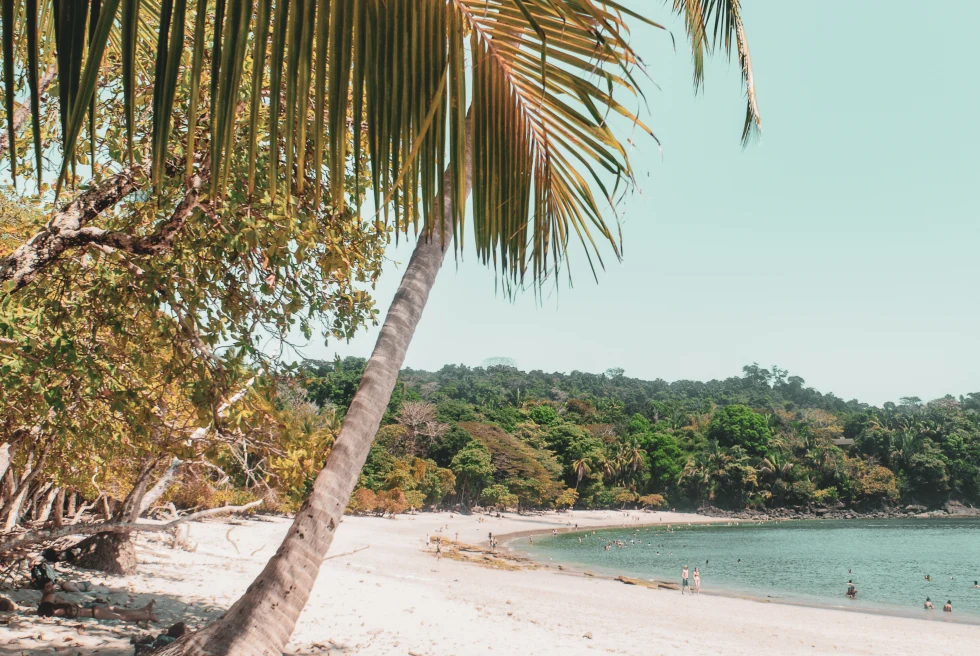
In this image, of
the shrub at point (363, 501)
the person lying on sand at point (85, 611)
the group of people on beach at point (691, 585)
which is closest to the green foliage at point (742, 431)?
the shrub at point (363, 501)

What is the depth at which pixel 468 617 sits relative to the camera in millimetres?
14055

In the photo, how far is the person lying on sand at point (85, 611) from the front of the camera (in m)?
7.60

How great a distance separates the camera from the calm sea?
1113 inches

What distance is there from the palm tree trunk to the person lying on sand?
262 inches

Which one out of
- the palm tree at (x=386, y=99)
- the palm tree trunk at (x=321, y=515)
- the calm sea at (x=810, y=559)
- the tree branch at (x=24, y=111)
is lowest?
the calm sea at (x=810, y=559)

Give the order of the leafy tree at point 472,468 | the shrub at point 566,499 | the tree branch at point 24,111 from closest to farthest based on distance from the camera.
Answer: the tree branch at point 24,111, the leafy tree at point 472,468, the shrub at point 566,499

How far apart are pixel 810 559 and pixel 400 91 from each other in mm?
45444

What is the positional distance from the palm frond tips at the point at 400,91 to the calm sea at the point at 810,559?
1119 inches

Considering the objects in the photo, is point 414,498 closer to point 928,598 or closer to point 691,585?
point 691,585

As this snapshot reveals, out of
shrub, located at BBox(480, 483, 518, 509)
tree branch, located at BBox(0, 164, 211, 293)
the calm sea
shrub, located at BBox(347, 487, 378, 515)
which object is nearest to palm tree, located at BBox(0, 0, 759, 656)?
tree branch, located at BBox(0, 164, 211, 293)

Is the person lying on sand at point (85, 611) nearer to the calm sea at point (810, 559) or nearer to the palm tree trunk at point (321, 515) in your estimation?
the palm tree trunk at point (321, 515)

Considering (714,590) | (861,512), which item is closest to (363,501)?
(714,590)

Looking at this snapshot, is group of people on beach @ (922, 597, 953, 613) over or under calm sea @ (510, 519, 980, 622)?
over

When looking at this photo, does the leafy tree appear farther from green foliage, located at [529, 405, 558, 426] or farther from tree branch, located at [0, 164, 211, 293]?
tree branch, located at [0, 164, 211, 293]
